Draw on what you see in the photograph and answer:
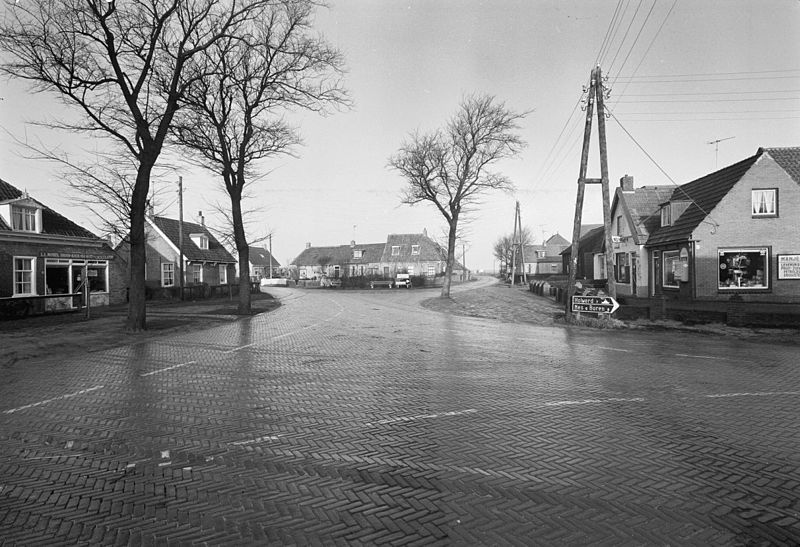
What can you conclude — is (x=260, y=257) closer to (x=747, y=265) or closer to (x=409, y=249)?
(x=409, y=249)

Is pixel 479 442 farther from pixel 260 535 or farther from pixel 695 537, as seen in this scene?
pixel 260 535

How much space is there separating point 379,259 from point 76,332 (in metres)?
67.3

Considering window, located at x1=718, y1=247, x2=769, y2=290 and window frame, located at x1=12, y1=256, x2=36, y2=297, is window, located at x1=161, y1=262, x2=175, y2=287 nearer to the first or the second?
window frame, located at x1=12, y1=256, x2=36, y2=297

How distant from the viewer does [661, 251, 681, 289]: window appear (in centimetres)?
2464

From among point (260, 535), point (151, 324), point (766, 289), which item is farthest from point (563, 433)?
point (766, 289)

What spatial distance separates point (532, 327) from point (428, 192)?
18.2 meters

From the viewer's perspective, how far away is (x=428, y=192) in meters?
33.7

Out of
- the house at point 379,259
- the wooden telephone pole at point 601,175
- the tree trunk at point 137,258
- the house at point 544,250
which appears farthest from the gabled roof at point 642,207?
the house at point 544,250

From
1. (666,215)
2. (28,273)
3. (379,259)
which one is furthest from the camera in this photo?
(379,259)

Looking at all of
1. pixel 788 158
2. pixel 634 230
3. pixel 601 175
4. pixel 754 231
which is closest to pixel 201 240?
pixel 634 230

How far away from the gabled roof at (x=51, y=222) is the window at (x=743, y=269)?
110ft

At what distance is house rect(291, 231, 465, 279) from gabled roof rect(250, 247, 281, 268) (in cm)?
584

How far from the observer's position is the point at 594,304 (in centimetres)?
1761

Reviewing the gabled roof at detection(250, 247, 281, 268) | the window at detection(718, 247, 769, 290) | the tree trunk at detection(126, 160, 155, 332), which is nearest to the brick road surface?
the tree trunk at detection(126, 160, 155, 332)
